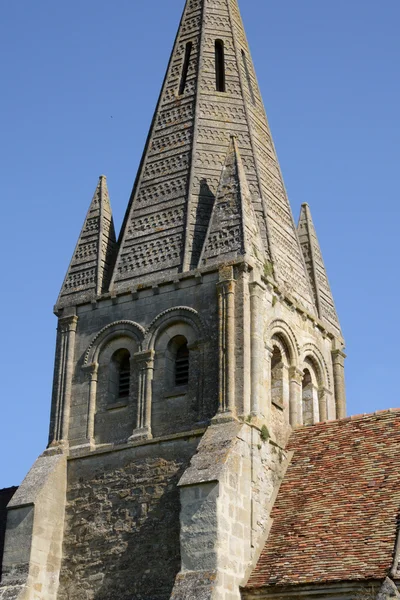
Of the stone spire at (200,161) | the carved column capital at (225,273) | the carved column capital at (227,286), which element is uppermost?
the stone spire at (200,161)

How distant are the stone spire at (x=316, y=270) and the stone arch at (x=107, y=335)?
4715 millimetres

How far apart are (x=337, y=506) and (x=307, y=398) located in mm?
4535

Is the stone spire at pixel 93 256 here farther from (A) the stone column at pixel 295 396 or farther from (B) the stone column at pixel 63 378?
(A) the stone column at pixel 295 396

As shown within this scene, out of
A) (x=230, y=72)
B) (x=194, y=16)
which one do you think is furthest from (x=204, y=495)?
(x=194, y=16)

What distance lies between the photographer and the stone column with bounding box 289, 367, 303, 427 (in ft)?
70.9

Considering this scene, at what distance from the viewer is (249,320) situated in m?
20.3

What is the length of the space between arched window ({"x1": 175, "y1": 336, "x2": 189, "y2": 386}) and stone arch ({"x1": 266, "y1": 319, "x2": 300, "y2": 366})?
1.70 meters

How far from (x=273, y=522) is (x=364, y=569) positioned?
2.83m

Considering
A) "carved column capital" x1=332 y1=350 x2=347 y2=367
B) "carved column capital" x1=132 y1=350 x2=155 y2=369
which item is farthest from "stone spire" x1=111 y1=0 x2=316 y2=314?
"carved column capital" x1=132 y1=350 x2=155 y2=369

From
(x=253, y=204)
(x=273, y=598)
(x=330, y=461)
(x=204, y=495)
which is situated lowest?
(x=273, y=598)

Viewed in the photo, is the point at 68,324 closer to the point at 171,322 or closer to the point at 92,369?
the point at 92,369

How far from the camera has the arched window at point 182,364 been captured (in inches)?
818

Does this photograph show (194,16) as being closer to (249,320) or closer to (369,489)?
(249,320)

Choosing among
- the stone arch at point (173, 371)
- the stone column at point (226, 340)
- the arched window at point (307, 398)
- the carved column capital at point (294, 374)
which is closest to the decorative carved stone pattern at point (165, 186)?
the stone arch at point (173, 371)
